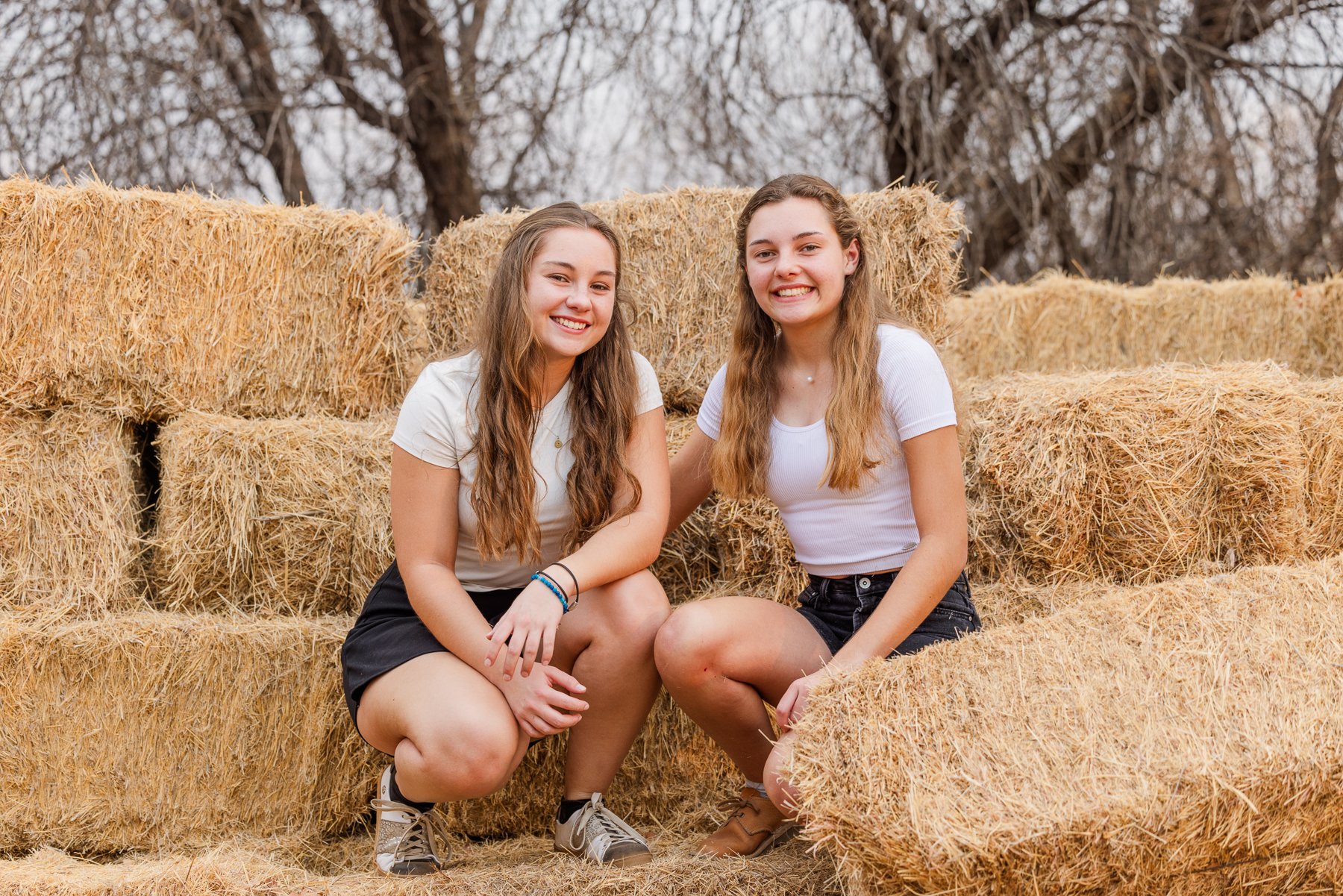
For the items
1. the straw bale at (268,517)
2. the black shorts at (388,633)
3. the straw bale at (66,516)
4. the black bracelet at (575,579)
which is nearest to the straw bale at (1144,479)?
the black bracelet at (575,579)

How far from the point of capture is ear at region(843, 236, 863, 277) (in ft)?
6.38

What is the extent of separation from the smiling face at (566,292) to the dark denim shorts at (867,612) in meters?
0.69

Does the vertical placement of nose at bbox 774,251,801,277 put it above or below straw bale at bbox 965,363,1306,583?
above

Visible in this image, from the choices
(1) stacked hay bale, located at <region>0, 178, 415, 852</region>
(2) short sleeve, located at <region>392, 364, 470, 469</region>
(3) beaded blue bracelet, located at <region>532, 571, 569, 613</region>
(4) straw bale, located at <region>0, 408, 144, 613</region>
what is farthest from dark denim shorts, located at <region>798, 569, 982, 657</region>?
(4) straw bale, located at <region>0, 408, 144, 613</region>

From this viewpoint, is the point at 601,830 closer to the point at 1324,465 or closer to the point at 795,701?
the point at 795,701

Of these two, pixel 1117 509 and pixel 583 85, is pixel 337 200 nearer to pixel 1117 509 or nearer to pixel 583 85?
pixel 583 85

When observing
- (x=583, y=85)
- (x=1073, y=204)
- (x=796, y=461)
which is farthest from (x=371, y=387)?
(x=1073, y=204)

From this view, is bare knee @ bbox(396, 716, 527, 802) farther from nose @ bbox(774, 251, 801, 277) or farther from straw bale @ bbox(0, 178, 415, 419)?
straw bale @ bbox(0, 178, 415, 419)

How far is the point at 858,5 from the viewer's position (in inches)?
185

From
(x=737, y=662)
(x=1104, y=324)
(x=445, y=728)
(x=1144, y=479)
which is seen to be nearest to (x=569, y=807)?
(x=445, y=728)

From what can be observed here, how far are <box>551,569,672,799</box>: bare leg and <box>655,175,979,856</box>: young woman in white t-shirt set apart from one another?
7 centimetres

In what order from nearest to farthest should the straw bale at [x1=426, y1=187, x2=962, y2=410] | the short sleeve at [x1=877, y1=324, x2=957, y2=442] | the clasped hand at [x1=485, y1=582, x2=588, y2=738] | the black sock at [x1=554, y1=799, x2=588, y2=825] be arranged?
the clasped hand at [x1=485, y1=582, x2=588, y2=738] → the short sleeve at [x1=877, y1=324, x2=957, y2=442] → the black sock at [x1=554, y1=799, x2=588, y2=825] → the straw bale at [x1=426, y1=187, x2=962, y2=410]

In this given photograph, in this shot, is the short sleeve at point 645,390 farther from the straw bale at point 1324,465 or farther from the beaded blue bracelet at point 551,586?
the straw bale at point 1324,465

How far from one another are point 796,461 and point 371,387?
149cm
